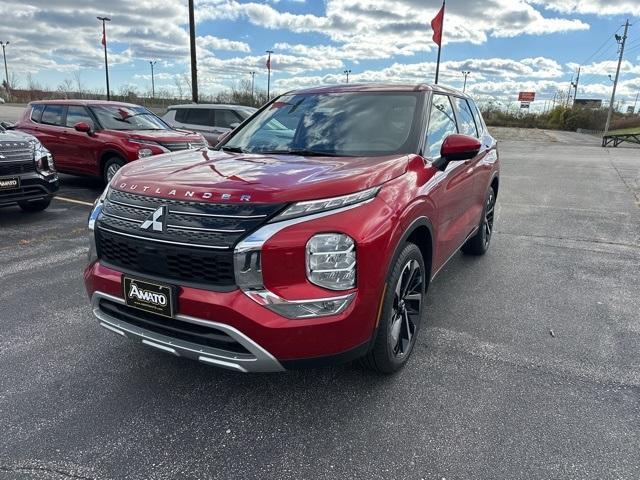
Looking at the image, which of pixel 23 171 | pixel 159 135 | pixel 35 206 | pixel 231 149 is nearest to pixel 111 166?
pixel 159 135

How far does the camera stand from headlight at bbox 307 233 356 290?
226cm

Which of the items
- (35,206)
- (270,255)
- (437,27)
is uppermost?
(437,27)

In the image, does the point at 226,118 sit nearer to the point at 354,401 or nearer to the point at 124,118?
the point at 124,118

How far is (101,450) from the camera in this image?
2.30 m

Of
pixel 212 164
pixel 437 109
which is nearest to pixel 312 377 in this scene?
pixel 212 164

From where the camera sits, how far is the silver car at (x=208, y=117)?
11.7 m

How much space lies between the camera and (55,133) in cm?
930

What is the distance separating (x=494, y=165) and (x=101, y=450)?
4.77m

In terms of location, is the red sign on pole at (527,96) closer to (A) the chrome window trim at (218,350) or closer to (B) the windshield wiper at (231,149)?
(B) the windshield wiper at (231,149)

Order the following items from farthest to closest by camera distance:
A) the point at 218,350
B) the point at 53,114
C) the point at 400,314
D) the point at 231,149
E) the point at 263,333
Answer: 1. the point at 53,114
2. the point at 231,149
3. the point at 400,314
4. the point at 218,350
5. the point at 263,333

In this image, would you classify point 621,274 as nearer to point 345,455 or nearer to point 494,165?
point 494,165

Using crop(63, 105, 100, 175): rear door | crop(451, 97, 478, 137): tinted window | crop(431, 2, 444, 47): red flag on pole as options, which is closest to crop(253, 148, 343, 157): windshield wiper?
crop(451, 97, 478, 137): tinted window

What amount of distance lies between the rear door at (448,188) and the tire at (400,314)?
0.45m

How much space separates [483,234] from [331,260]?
3635mm
